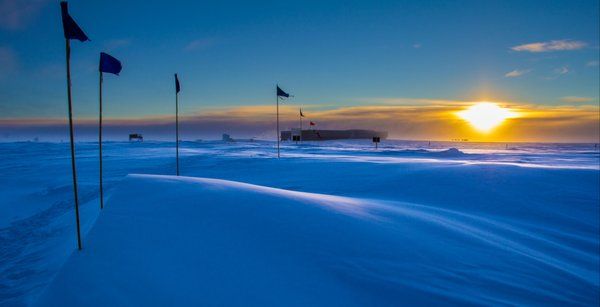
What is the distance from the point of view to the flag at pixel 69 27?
401 cm

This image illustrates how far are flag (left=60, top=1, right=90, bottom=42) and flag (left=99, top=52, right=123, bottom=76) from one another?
1199 mm

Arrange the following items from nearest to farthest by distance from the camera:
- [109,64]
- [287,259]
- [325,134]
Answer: [287,259]
[109,64]
[325,134]

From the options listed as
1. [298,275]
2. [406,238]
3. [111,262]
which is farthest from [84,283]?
[406,238]

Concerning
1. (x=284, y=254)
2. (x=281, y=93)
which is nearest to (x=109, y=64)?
(x=284, y=254)

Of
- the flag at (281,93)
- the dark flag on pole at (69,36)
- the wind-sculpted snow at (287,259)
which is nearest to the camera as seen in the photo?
the wind-sculpted snow at (287,259)

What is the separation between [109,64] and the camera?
17.9 ft

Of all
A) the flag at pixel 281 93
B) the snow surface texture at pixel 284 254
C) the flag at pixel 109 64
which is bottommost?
the snow surface texture at pixel 284 254

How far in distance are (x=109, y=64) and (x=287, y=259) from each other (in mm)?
4331

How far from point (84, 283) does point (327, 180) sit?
1038 cm

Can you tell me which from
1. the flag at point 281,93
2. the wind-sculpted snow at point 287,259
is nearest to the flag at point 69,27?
the wind-sculpted snow at point 287,259

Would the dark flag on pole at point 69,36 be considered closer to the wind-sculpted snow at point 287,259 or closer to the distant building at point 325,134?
the wind-sculpted snow at point 287,259

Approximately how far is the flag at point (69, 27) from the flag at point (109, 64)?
1199 millimetres

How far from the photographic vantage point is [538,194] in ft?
32.0

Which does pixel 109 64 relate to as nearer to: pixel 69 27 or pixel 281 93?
pixel 69 27
